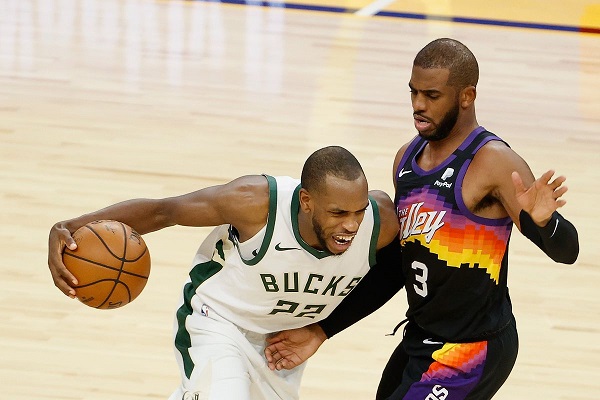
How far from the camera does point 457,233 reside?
11.0 feet

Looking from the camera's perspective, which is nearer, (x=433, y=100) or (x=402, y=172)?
(x=433, y=100)

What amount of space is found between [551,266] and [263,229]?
2.97 metres

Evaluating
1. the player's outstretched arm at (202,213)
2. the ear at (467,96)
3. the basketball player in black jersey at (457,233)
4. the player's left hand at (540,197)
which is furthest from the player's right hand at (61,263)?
the player's left hand at (540,197)

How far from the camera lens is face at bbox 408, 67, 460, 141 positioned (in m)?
3.30

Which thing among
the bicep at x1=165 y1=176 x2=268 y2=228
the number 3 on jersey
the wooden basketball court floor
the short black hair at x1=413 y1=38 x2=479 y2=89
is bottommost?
the wooden basketball court floor

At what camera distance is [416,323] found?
359cm

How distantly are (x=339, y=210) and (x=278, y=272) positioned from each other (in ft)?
1.30

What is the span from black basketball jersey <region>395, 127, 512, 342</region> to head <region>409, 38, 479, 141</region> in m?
0.11

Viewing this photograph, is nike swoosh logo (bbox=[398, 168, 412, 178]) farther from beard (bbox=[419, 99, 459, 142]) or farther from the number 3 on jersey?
the number 3 on jersey

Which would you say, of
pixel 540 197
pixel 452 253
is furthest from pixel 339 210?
pixel 540 197

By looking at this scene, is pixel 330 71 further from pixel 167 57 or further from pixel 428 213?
pixel 428 213

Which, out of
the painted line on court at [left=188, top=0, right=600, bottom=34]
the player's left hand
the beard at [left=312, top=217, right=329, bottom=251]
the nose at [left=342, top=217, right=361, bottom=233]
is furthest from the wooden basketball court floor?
the player's left hand

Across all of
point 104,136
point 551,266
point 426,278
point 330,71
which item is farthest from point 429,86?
point 330,71

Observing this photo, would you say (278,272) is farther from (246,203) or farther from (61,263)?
(61,263)
